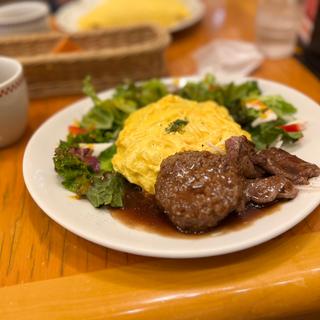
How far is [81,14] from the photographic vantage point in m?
3.34

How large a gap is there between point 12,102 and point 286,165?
120cm

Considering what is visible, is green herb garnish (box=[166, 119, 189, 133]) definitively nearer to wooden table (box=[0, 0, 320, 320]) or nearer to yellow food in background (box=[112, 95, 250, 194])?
yellow food in background (box=[112, 95, 250, 194])

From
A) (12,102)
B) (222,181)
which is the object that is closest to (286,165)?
(222,181)

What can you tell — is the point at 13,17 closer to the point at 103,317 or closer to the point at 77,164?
the point at 77,164

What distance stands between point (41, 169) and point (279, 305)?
961 mm

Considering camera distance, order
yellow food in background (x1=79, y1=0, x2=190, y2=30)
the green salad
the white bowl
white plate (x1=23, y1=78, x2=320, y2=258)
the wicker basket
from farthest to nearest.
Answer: yellow food in background (x1=79, y1=0, x2=190, y2=30) → the white bowl → the wicker basket → the green salad → white plate (x1=23, y1=78, x2=320, y2=258)

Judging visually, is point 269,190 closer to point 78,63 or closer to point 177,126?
point 177,126

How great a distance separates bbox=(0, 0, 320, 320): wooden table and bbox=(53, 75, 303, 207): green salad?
203 mm

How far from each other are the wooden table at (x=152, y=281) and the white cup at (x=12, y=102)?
59cm

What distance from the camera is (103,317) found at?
1.15 metres

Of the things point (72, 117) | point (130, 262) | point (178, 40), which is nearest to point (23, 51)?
point (72, 117)

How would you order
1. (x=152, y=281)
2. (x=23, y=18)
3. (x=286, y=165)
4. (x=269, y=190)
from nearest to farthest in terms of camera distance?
(x=152, y=281), (x=269, y=190), (x=286, y=165), (x=23, y=18)

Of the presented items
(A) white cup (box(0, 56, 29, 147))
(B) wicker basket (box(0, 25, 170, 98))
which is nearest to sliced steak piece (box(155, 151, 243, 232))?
(A) white cup (box(0, 56, 29, 147))

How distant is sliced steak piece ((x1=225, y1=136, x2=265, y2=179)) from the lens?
1.42 meters
